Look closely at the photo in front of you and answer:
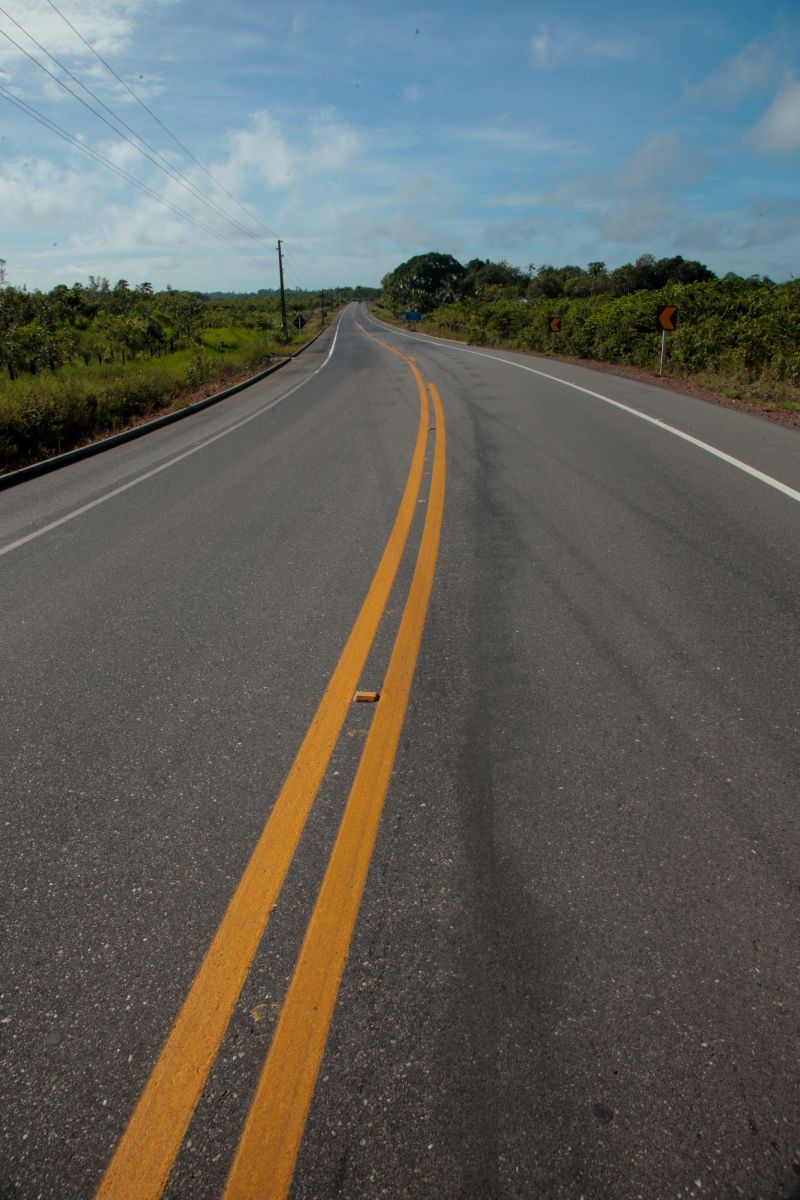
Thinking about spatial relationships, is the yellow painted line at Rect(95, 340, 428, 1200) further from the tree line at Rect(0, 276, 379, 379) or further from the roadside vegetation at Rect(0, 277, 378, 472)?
the tree line at Rect(0, 276, 379, 379)

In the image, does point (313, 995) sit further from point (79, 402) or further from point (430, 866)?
point (79, 402)

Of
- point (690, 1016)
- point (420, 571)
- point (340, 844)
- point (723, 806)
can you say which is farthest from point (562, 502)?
point (690, 1016)

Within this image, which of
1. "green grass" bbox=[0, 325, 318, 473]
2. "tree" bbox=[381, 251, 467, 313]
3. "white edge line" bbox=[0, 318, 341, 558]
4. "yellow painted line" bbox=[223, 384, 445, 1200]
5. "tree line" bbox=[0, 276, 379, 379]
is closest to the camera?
"yellow painted line" bbox=[223, 384, 445, 1200]

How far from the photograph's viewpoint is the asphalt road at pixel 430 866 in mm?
1749

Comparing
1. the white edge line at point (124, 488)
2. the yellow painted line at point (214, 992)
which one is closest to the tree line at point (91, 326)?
the white edge line at point (124, 488)

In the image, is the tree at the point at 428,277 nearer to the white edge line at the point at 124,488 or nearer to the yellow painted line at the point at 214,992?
the white edge line at the point at 124,488

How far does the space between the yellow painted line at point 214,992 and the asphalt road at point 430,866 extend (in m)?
0.01

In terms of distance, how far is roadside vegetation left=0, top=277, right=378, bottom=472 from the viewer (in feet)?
41.9

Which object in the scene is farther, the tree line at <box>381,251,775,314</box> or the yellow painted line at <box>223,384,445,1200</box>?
the tree line at <box>381,251,775,314</box>

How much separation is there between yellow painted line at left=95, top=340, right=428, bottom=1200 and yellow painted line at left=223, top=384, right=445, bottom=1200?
161 mm

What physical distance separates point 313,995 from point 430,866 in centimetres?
61

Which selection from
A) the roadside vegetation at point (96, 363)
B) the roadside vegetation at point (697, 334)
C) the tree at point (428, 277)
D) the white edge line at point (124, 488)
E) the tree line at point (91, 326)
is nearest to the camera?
the white edge line at point (124, 488)

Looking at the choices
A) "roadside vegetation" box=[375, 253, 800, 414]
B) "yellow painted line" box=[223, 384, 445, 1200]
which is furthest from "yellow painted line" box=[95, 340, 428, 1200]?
"roadside vegetation" box=[375, 253, 800, 414]

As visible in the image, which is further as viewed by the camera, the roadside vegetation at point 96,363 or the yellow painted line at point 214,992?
the roadside vegetation at point 96,363
